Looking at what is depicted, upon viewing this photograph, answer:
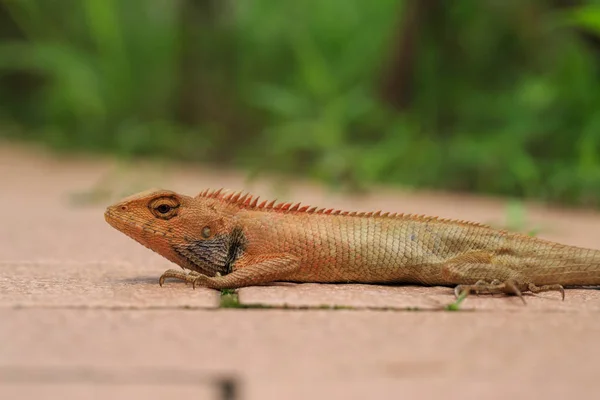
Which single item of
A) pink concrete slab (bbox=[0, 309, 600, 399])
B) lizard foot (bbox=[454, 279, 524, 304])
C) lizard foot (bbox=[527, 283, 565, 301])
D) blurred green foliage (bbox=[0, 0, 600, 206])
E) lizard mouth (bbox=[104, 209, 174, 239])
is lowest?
pink concrete slab (bbox=[0, 309, 600, 399])

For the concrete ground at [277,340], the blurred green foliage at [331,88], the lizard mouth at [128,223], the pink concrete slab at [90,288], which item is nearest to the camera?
the concrete ground at [277,340]

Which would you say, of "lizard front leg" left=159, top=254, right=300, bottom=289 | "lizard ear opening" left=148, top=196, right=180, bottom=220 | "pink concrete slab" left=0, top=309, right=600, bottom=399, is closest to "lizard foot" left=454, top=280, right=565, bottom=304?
"pink concrete slab" left=0, top=309, right=600, bottom=399

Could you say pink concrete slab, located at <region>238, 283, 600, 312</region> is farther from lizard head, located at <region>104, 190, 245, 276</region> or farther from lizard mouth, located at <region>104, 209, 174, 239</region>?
lizard mouth, located at <region>104, 209, 174, 239</region>

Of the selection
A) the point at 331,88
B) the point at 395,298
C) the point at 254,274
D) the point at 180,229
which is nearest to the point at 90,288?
the point at 180,229

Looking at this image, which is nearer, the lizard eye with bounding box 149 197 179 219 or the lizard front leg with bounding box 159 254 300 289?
the lizard front leg with bounding box 159 254 300 289

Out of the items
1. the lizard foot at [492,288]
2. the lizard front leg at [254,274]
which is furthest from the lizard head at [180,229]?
the lizard foot at [492,288]

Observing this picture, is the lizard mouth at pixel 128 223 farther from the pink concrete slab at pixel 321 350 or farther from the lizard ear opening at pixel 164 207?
the pink concrete slab at pixel 321 350

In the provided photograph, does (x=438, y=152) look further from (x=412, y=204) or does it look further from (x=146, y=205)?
(x=146, y=205)
